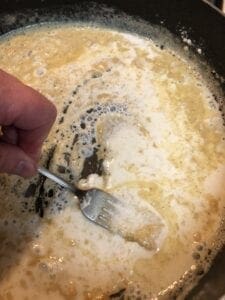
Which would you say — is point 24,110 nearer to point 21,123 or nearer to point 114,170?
point 21,123

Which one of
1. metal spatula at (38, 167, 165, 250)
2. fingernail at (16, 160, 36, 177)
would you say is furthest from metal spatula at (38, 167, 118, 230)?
fingernail at (16, 160, 36, 177)

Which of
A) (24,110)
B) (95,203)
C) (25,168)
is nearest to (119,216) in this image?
(95,203)

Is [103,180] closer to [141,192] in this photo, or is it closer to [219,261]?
[141,192]

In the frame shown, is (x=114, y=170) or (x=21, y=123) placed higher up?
(x=21, y=123)

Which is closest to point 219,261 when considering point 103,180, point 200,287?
point 200,287

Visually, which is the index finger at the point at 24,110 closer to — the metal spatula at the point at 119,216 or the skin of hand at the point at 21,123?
the skin of hand at the point at 21,123

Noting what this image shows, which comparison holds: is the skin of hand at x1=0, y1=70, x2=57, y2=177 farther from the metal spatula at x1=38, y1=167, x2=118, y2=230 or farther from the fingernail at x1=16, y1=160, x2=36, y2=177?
the metal spatula at x1=38, y1=167, x2=118, y2=230

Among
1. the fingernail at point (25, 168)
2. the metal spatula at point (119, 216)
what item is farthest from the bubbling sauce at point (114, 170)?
the fingernail at point (25, 168)
